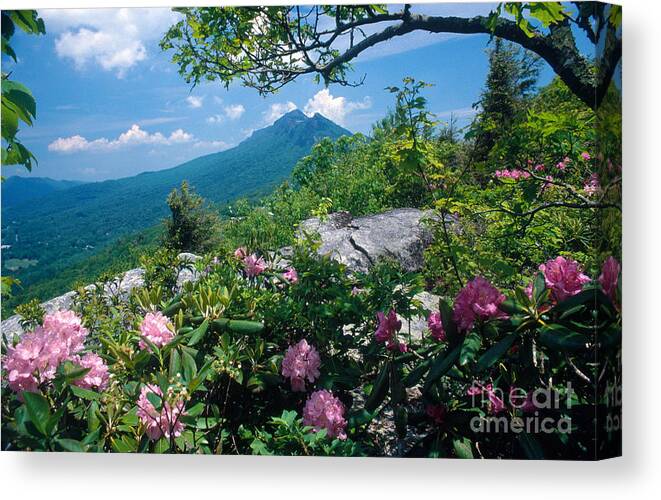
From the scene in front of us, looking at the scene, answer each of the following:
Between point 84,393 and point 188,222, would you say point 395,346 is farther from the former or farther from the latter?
point 84,393

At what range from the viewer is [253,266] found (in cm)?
362

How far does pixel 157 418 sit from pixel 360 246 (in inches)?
56.3

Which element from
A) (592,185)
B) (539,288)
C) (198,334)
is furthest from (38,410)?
(592,185)

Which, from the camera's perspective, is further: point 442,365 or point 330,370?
point 330,370

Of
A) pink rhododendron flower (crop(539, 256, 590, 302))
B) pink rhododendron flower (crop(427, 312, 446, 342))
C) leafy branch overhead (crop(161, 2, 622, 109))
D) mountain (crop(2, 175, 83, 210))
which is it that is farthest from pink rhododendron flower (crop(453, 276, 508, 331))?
mountain (crop(2, 175, 83, 210))

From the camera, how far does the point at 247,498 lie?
3.27 meters

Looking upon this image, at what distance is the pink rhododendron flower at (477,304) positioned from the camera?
309cm

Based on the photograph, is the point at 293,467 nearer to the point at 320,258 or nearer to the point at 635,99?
the point at 320,258

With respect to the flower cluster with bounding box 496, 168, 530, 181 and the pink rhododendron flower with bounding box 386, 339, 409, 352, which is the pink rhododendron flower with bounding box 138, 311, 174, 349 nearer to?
the pink rhododendron flower with bounding box 386, 339, 409, 352

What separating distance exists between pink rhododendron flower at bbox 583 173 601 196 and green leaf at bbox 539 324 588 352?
0.80 m

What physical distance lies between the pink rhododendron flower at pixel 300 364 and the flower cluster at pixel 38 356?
3.75ft

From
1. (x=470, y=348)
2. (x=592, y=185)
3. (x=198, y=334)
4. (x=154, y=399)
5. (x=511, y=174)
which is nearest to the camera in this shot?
(x=154, y=399)

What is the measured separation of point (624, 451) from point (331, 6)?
2952 millimetres

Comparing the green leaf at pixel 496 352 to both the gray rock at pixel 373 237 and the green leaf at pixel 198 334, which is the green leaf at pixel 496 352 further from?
the green leaf at pixel 198 334
